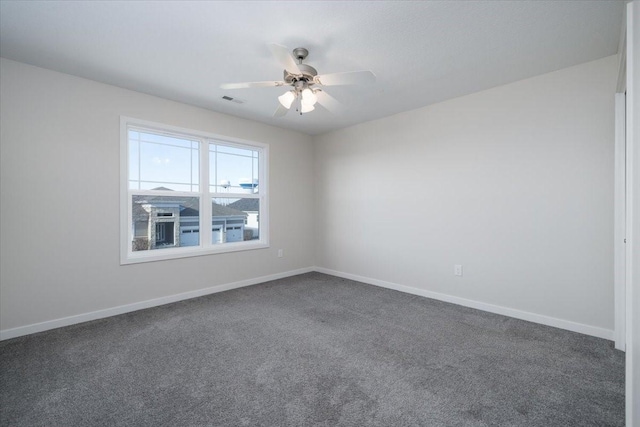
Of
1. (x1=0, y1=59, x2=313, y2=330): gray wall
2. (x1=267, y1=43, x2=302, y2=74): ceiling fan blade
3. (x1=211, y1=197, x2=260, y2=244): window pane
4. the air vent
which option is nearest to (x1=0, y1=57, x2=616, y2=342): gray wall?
(x1=0, y1=59, x2=313, y2=330): gray wall

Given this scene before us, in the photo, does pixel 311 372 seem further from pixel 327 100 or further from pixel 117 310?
pixel 117 310

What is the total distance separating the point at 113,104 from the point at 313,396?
3.48 metres

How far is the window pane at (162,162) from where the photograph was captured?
3.44 metres

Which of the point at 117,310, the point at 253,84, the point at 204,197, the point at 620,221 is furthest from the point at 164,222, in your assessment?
the point at 620,221

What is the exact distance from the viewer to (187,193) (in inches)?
151

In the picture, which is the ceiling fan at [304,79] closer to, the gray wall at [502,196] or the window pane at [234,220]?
the gray wall at [502,196]

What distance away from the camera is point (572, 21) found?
2.08 meters

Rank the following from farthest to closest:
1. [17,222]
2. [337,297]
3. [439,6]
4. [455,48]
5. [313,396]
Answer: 1. [337,297]
2. [17,222]
3. [455,48]
4. [439,6]
5. [313,396]

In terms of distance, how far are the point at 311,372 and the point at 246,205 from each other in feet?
9.78

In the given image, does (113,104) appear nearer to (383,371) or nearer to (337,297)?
(337,297)

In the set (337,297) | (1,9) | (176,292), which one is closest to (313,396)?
(337,297)

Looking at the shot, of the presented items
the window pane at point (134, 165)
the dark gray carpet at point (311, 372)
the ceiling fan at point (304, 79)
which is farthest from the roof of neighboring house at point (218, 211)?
the ceiling fan at point (304, 79)

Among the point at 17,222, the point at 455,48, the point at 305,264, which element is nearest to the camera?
the point at 455,48

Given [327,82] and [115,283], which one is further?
[115,283]
